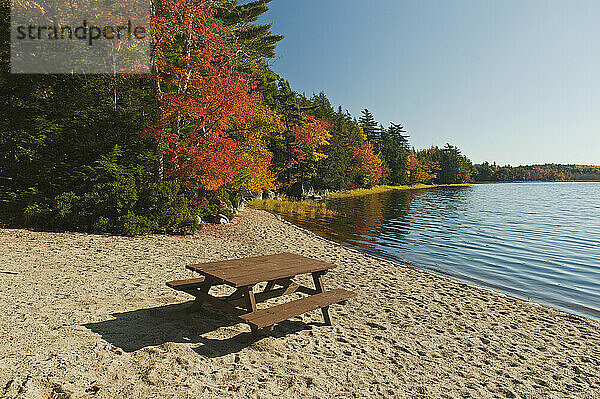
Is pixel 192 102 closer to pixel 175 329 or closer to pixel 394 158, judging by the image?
pixel 175 329

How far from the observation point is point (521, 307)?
8203 millimetres

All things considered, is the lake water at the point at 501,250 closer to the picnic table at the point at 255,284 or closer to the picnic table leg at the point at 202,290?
the picnic table at the point at 255,284

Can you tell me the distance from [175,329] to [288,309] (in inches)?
71.3

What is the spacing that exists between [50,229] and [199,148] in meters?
6.11

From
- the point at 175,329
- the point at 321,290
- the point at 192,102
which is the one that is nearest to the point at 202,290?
the point at 175,329

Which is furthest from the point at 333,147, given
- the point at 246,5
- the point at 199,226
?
the point at 199,226

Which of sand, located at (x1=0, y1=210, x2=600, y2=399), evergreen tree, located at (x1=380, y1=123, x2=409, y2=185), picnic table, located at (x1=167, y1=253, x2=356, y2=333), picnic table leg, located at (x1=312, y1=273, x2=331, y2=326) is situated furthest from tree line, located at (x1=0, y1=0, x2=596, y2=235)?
evergreen tree, located at (x1=380, y1=123, x2=409, y2=185)

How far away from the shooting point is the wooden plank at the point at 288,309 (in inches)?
174

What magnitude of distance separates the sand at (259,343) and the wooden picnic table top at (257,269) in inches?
37.2

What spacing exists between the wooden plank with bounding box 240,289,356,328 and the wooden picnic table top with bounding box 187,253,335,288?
439 millimetres

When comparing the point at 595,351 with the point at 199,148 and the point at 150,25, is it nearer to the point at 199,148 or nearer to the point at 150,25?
the point at 199,148

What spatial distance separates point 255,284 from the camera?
18.3 feet

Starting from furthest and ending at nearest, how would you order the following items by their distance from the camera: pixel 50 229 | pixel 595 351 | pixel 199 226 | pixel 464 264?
pixel 199 226 < pixel 464 264 < pixel 50 229 < pixel 595 351

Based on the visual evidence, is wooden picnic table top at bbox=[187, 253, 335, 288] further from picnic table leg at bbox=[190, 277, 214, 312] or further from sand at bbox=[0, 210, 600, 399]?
sand at bbox=[0, 210, 600, 399]
